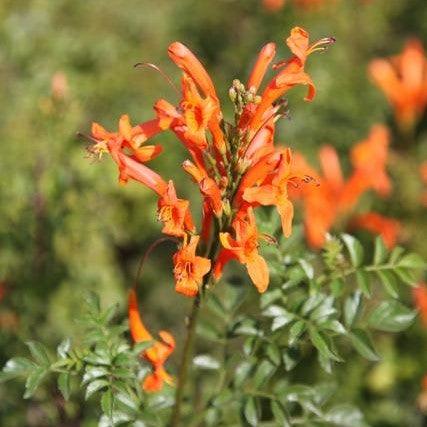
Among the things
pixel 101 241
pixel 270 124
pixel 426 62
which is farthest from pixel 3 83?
pixel 270 124

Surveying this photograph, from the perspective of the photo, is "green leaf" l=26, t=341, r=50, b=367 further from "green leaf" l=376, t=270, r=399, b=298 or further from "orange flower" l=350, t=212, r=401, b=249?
"orange flower" l=350, t=212, r=401, b=249

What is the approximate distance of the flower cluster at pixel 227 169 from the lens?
205 cm

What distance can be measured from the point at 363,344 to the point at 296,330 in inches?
10.1

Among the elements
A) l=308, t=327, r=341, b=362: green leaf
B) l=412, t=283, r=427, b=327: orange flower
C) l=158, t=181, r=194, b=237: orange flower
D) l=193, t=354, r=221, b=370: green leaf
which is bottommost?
l=412, t=283, r=427, b=327: orange flower

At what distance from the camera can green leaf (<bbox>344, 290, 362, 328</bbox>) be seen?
242 cm

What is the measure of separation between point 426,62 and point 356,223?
5.85 ft

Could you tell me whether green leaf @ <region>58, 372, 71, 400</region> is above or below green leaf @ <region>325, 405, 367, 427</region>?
above

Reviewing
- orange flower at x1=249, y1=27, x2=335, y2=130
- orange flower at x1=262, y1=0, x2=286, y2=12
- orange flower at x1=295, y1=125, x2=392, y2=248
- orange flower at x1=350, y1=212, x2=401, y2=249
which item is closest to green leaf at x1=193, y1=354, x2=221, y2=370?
orange flower at x1=249, y1=27, x2=335, y2=130

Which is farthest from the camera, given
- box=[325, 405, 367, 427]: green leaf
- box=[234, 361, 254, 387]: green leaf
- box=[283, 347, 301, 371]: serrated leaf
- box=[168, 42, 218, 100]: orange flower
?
box=[325, 405, 367, 427]: green leaf

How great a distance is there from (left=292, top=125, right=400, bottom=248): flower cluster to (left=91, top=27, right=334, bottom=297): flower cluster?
2381 millimetres

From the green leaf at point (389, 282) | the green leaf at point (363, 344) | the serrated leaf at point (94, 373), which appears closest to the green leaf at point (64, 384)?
the serrated leaf at point (94, 373)

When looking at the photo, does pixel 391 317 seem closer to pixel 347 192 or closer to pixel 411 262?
pixel 411 262

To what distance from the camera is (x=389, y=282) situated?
2389 mm

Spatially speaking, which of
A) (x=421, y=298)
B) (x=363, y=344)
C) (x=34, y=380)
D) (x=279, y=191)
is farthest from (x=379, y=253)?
(x=421, y=298)
